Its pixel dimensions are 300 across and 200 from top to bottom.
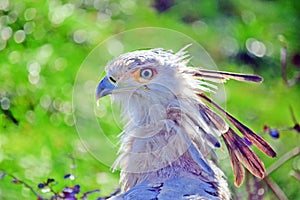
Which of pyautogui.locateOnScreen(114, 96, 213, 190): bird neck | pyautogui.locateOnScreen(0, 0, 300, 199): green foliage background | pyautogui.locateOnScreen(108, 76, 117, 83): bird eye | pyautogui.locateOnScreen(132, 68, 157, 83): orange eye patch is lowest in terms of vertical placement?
pyautogui.locateOnScreen(114, 96, 213, 190): bird neck

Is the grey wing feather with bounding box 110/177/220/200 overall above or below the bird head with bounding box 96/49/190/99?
below

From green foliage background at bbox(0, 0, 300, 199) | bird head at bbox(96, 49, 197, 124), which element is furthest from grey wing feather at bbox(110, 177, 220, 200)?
green foliage background at bbox(0, 0, 300, 199)

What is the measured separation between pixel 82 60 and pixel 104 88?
2.81 meters

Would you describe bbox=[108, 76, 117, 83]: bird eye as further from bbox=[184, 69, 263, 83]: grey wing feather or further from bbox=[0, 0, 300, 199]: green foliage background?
bbox=[0, 0, 300, 199]: green foliage background

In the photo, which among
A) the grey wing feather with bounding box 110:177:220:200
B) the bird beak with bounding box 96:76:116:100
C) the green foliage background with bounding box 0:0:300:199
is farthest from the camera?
the green foliage background with bounding box 0:0:300:199

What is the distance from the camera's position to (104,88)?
3.08 m

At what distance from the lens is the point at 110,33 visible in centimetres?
→ 651

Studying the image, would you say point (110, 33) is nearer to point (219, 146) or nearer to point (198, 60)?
point (198, 60)

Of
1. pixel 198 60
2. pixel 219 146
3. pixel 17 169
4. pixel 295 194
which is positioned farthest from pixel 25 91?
pixel 219 146

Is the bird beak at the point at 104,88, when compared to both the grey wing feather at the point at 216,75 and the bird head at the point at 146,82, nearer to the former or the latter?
the bird head at the point at 146,82

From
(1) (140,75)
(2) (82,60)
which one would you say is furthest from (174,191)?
(2) (82,60)

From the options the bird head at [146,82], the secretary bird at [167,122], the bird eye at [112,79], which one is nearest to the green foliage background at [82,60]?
the secretary bird at [167,122]

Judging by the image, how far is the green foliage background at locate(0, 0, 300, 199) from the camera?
15.7ft

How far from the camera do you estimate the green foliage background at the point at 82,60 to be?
15.7ft
